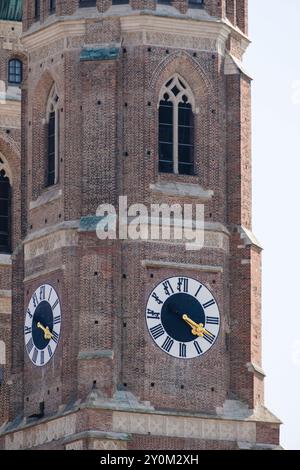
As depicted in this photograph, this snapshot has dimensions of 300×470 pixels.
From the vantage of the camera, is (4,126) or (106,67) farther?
(4,126)

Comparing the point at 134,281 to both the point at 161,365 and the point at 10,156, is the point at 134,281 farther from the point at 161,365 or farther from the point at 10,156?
the point at 10,156

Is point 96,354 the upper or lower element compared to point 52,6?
lower

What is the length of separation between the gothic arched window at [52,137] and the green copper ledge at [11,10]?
1174 centimetres

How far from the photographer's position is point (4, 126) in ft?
531

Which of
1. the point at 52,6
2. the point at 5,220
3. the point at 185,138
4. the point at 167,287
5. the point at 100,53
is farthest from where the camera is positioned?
the point at 5,220

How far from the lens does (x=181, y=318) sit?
147 m

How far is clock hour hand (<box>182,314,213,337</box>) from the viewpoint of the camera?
147 metres

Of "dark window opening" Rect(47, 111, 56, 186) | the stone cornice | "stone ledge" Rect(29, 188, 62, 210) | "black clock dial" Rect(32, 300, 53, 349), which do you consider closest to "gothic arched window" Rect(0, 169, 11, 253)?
"stone ledge" Rect(29, 188, 62, 210)

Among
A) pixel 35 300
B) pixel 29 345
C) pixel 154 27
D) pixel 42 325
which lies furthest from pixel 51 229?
pixel 154 27

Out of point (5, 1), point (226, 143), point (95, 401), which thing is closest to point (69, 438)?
point (95, 401)

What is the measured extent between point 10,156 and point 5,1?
17.5 feet

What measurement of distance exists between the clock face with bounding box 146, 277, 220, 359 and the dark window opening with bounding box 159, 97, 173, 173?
12.6 feet

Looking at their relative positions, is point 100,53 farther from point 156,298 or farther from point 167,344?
point 167,344

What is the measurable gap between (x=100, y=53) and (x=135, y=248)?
6.25m
